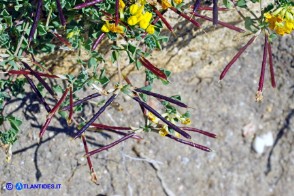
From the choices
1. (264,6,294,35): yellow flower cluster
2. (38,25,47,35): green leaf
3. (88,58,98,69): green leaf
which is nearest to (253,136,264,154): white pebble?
(264,6,294,35): yellow flower cluster

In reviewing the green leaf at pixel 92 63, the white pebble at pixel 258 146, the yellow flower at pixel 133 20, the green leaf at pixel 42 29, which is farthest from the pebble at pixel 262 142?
the green leaf at pixel 42 29

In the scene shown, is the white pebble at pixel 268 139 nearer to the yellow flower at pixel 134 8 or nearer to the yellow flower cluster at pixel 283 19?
the yellow flower cluster at pixel 283 19

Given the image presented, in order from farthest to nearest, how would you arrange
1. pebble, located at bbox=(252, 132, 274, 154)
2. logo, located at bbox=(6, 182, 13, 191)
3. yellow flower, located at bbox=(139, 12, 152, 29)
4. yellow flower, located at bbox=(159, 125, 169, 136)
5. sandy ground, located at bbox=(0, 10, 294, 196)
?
pebble, located at bbox=(252, 132, 274, 154) → sandy ground, located at bbox=(0, 10, 294, 196) → logo, located at bbox=(6, 182, 13, 191) → yellow flower, located at bbox=(159, 125, 169, 136) → yellow flower, located at bbox=(139, 12, 152, 29)

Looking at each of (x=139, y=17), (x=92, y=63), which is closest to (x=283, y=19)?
(x=139, y=17)

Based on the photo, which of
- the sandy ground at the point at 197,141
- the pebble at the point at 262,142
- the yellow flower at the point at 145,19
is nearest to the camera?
the yellow flower at the point at 145,19

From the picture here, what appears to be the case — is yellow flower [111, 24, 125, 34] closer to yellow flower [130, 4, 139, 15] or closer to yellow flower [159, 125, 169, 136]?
yellow flower [130, 4, 139, 15]

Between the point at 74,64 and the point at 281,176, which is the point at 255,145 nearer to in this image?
the point at 281,176
